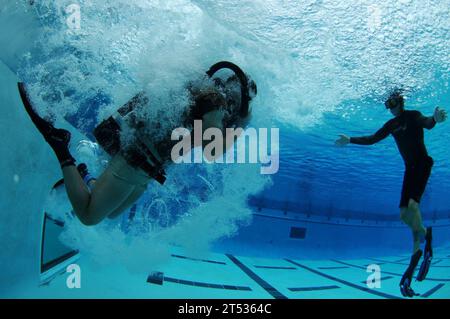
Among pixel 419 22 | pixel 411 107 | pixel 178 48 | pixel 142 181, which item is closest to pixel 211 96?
pixel 142 181

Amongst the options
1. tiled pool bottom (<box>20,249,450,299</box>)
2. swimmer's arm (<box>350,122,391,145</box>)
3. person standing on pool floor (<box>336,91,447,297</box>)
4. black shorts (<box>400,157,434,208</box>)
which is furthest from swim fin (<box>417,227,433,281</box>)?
tiled pool bottom (<box>20,249,450,299</box>)

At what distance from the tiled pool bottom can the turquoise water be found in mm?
99

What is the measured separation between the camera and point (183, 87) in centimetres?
264

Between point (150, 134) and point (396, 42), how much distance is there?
6473mm

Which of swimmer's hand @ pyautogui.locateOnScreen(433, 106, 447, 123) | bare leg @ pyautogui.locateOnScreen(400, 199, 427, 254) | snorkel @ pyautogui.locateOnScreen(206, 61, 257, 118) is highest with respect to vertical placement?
swimmer's hand @ pyautogui.locateOnScreen(433, 106, 447, 123)

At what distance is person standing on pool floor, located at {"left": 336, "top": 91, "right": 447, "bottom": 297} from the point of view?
14.1 feet

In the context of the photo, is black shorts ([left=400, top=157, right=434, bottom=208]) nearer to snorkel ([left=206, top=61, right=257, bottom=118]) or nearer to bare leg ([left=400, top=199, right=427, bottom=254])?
bare leg ([left=400, top=199, right=427, bottom=254])

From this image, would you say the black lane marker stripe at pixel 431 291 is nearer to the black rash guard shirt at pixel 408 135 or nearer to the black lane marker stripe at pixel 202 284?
the black rash guard shirt at pixel 408 135

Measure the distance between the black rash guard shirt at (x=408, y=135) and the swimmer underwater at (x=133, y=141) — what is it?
3115 millimetres

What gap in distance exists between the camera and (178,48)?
380 centimetres

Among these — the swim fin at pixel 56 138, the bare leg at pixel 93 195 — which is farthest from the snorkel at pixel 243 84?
the swim fin at pixel 56 138

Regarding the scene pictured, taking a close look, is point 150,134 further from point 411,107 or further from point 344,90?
point 411,107

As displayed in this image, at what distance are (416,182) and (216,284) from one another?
448 centimetres

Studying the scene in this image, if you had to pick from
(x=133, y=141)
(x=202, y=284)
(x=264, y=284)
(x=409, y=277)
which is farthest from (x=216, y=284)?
→ (x=133, y=141)
